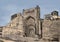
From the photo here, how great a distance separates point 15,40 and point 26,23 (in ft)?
33.9

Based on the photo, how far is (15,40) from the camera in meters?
17.1

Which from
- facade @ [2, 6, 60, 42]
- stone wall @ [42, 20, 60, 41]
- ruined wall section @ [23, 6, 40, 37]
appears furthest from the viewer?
ruined wall section @ [23, 6, 40, 37]

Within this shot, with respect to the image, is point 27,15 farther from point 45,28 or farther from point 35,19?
point 45,28

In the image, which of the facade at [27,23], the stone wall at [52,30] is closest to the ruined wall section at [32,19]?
the facade at [27,23]

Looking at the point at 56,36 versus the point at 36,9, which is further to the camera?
the point at 36,9

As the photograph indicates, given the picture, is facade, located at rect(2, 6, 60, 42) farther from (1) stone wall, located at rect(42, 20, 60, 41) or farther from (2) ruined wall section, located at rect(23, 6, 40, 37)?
(1) stone wall, located at rect(42, 20, 60, 41)

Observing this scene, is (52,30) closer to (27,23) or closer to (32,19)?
(27,23)

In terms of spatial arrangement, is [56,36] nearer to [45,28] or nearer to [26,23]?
[45,28]

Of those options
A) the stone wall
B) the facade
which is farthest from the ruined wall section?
the stone wall

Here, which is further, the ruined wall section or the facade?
the ruined wall section

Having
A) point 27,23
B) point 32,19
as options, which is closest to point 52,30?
point 27,23

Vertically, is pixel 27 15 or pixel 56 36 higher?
pixel 27 15

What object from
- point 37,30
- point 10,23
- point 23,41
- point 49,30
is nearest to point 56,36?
point 49,30

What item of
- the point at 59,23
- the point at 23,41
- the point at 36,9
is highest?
the point at 36,9
